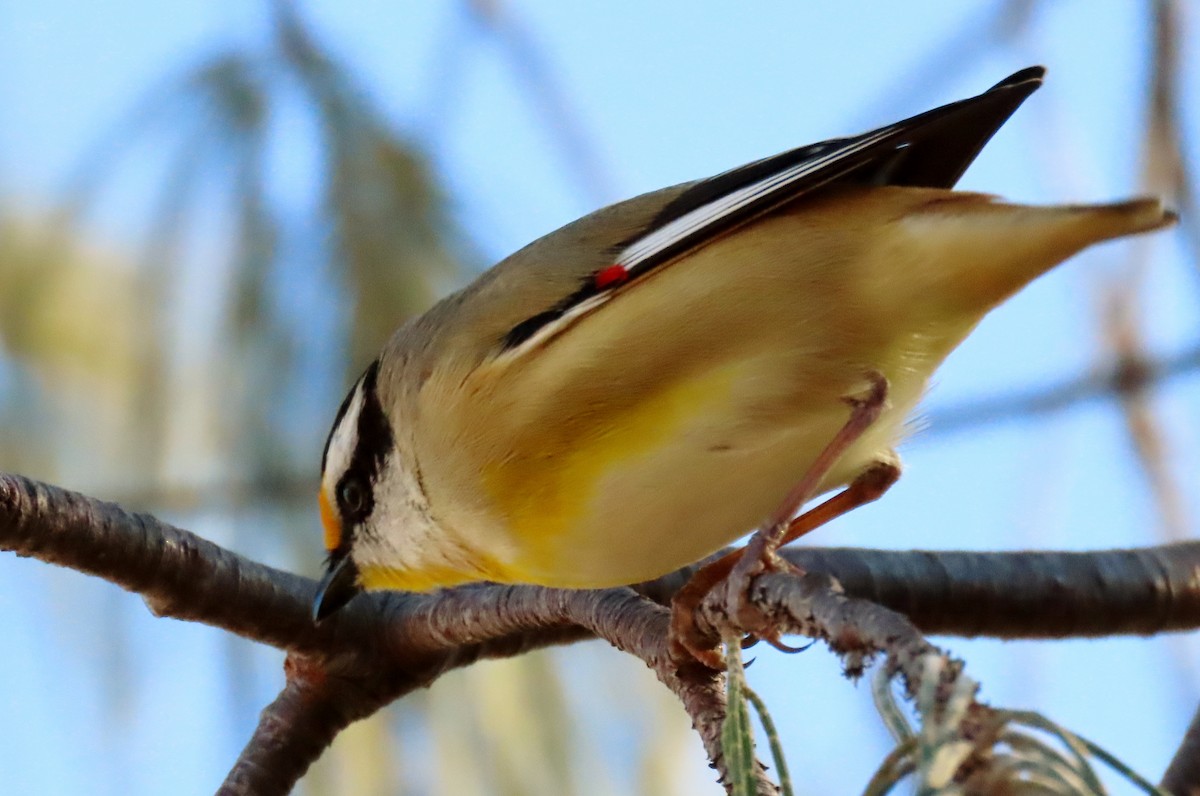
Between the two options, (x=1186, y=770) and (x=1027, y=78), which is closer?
(x=1186, y=770)

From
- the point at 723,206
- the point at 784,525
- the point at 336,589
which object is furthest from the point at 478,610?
the point at 723,206

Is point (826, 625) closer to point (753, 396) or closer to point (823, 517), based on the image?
point (753, 396)

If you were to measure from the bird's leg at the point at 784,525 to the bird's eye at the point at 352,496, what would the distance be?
71 cm

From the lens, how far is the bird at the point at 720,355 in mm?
1947

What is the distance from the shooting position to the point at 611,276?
2.06 meters

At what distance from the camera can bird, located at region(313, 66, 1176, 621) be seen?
1947mm

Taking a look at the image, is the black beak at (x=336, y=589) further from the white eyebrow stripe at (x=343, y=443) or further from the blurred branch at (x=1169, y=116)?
the blurred branch at (x=1169, y=116)

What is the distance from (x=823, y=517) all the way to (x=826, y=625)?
1.11m

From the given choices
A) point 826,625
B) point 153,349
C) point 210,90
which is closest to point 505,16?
point 210,90

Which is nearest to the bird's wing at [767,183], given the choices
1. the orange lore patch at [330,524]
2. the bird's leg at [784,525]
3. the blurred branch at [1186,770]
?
the bird's leg at [784,525]

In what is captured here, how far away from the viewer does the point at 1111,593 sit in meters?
2.26

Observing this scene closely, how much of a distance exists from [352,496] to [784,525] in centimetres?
91

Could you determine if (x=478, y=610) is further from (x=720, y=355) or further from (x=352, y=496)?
(x=720, y=355)

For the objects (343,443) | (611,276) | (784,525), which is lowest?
(784,525)
